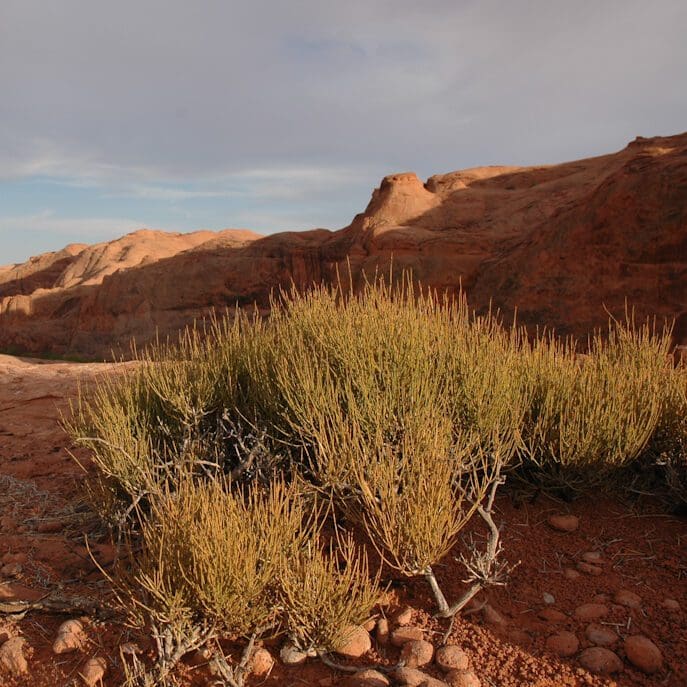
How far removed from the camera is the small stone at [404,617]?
3557mm

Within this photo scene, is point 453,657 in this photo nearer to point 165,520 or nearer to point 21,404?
point 165,520

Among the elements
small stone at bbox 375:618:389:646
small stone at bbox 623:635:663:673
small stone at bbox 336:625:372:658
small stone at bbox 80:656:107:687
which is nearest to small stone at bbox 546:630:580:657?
small stone at bbox 623:635:663:673

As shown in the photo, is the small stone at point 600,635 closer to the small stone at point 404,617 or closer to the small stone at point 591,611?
the small stone at point 591,611

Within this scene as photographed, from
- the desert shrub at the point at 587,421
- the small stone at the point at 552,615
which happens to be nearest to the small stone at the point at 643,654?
the small stone at the point at 552,615

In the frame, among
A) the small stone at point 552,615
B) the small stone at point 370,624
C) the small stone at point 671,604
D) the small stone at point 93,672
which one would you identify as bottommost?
the small stone at point 671,604

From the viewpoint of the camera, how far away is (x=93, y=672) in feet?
10.5

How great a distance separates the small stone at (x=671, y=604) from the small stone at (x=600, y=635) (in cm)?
43

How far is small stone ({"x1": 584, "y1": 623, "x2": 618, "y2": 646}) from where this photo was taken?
3.37m

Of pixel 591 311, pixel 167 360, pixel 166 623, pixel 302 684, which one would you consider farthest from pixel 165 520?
pixel 591 311

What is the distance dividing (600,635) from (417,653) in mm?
998

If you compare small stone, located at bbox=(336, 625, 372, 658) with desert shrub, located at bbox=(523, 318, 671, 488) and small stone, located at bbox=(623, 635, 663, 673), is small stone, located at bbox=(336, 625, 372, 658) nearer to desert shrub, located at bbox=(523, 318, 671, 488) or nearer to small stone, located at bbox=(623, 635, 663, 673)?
small stone, located at bbox=(623, 635, 663, 673)

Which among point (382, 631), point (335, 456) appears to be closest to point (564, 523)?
point (382, 631)

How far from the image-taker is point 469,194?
24.5 m

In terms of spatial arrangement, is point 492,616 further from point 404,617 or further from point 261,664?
point 261,664
